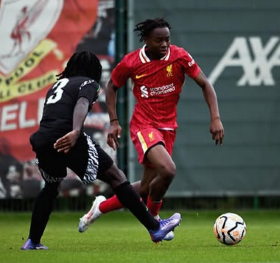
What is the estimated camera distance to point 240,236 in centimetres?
952

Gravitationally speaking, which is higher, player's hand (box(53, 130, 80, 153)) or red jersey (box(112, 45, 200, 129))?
red jersey (box(112, 45, 200, 129))

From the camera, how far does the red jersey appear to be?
1053cm

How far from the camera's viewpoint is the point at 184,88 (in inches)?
620

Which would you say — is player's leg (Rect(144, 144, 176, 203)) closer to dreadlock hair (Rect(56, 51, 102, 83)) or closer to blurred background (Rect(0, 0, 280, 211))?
dreadlock hair (Rect(56, 51, 102, 83))

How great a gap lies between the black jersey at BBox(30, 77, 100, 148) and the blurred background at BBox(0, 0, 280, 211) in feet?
20.3

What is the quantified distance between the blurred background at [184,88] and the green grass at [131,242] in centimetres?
46

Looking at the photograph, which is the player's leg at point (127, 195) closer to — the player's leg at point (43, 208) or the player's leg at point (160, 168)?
the player's leg at point (43, 208)

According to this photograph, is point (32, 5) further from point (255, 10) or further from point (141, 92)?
point (141, 92)

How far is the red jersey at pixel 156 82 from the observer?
34.6ft

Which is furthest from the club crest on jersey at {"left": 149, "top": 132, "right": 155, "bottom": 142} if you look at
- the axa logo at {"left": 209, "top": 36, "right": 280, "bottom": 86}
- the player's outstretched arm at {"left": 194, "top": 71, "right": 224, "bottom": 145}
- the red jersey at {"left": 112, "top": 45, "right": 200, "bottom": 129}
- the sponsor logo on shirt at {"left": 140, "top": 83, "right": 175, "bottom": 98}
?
the axa logo at {"left": 209, "top": 36, "right": 280, "bottom": 86}

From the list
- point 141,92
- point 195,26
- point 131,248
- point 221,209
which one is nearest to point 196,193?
point 221,209

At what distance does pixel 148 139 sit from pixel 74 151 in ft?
5.24

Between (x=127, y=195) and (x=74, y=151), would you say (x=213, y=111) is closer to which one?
(x=127, y=195)

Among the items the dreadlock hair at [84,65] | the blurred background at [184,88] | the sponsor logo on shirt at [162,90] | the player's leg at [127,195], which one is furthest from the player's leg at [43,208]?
the blurred background at [184,88]
